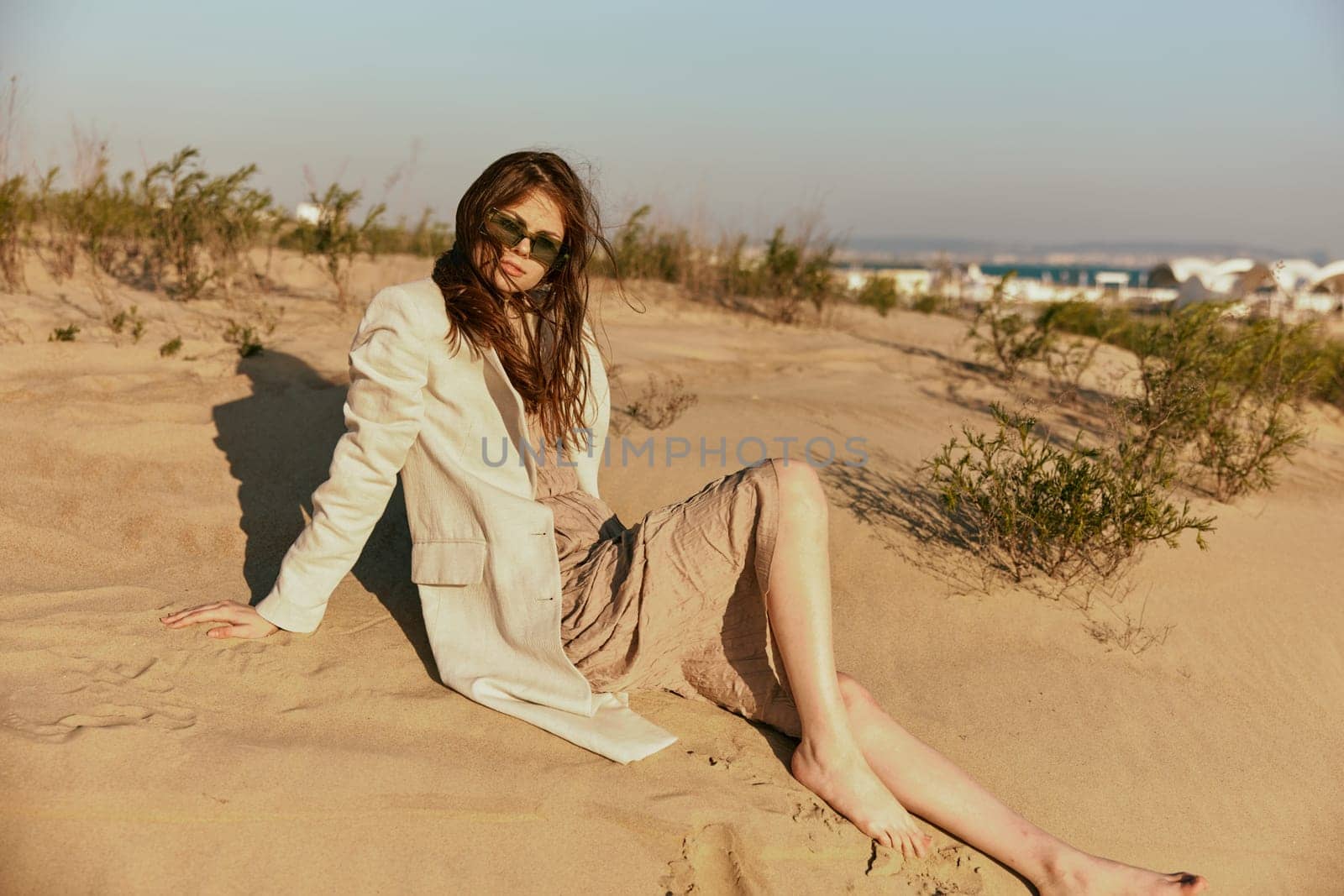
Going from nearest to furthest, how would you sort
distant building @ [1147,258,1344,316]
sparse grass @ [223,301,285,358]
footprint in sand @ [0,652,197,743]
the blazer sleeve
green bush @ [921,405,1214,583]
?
1. footprint in sand @ [0,652,197,743]
2. the blazer sleeve
3. green bush @ [921,405,1214,583]
4. sparse grass @ [223,301,285,358]
5. distant building @ [1147,258,1344,316]

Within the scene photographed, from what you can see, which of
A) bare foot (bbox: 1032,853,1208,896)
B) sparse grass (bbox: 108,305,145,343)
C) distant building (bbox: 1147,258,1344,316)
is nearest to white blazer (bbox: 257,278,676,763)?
bare foot (bbox: 1032,853,1208,896)

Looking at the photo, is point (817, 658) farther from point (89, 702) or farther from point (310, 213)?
point (310, 213)

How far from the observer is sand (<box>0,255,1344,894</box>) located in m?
1.81

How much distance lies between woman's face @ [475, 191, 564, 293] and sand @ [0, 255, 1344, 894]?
3.23 ft

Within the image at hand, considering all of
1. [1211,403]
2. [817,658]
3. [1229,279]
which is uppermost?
[1229,279]

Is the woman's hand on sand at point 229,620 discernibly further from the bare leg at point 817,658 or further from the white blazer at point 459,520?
the bare leg at point 817,658

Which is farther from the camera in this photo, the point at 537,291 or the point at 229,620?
the point at 537,291

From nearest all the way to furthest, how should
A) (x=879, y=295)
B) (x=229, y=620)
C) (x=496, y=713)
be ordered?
(x=496, y=713) → (x=229, y=620) → (x=879, y=295)

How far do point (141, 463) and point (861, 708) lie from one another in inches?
107

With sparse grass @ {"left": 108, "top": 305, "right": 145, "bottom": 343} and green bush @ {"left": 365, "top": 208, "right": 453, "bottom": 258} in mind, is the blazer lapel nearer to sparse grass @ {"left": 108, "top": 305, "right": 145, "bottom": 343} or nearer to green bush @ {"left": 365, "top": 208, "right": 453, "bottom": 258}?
sparse grass @ {"left": 108, "top": 305, "right": 145, "bottom": 343}

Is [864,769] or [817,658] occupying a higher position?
[817,658]

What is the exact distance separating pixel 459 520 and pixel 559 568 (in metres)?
0.27

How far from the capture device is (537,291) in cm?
255

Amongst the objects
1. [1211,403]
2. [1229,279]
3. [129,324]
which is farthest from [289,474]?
[1229,279]
